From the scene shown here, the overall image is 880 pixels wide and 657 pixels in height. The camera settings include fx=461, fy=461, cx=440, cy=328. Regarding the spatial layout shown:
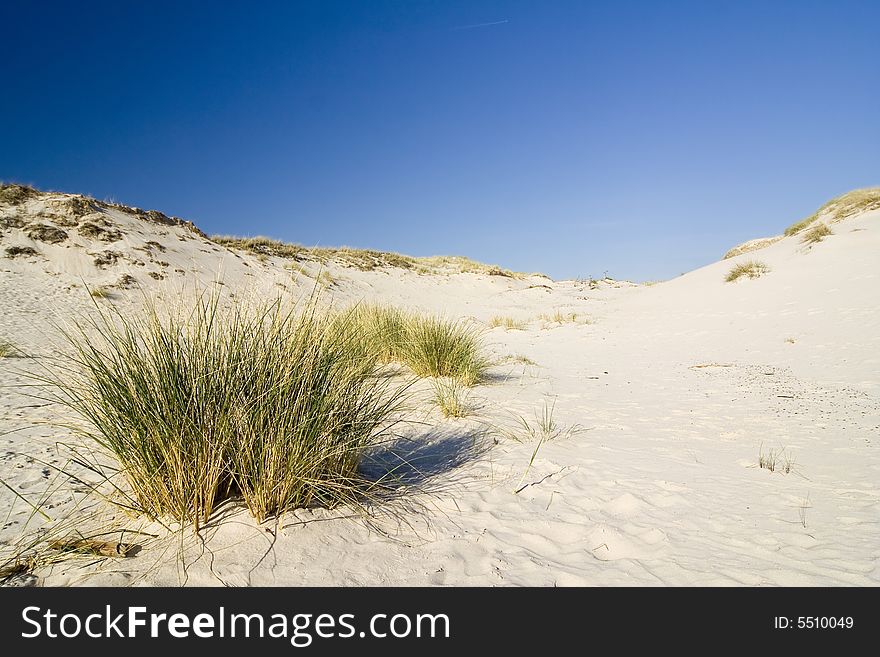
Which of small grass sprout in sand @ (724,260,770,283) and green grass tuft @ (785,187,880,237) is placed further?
green grass tuft @ (785,187,880,237)

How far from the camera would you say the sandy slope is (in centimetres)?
194

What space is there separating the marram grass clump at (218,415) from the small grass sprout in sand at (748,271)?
14789mm

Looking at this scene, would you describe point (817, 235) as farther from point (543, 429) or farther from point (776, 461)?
point (543, 429)

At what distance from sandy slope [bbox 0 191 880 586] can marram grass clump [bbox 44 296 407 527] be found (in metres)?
0.18

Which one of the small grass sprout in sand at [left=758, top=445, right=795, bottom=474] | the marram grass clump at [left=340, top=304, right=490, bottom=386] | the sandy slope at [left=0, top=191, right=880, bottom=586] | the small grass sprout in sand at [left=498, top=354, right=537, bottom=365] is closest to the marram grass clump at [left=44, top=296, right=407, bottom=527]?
the sandy slope at [left=0, top=191, right=880, bottom=586]

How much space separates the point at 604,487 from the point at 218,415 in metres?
2.32

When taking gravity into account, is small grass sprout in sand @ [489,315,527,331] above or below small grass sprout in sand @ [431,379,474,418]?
above

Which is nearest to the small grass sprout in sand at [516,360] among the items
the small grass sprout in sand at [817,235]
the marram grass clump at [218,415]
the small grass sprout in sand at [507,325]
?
the marram grass clump at [218,415]

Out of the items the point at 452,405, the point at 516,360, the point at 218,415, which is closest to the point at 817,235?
the point at 516,360

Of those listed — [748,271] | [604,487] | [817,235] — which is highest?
[817,235]

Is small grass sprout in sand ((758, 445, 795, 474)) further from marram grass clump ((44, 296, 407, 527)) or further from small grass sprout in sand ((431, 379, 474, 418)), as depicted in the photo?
marram grass clump ((44, 296, 407, 527))

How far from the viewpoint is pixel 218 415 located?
6.98 ft
